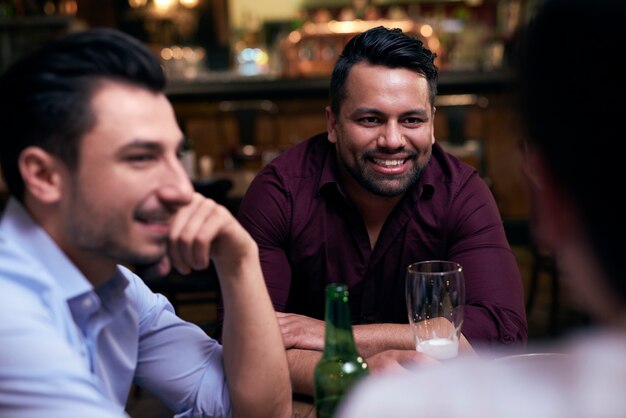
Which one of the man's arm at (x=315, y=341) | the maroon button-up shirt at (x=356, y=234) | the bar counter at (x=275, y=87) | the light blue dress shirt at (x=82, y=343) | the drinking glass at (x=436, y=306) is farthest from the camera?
the bar counter at (x=275, y=87)

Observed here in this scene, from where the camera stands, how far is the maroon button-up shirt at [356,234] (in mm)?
1915

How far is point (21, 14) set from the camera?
757 cm

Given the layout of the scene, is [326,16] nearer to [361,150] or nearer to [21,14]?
[21,14]

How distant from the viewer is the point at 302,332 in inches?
62.5

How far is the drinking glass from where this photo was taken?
1323 millimetres

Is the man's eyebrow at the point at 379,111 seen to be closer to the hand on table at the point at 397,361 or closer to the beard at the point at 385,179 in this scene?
the beard at the point at 385,179

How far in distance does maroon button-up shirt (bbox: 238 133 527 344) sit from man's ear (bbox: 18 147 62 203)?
2.95 ft

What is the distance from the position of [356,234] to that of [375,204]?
4.0 inches

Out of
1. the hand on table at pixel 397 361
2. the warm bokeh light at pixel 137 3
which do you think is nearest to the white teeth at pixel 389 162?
the hand on table at pixel 397 361

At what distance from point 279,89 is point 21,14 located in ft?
10.0

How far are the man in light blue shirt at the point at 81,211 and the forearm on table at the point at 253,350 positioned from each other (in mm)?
121

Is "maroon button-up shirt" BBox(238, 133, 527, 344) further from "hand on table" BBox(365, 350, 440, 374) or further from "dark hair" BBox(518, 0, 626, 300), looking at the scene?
"dark hair" BBox(518, 0, 626, 300)

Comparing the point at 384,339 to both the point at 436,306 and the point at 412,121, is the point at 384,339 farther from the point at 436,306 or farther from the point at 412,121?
the point at 412,121

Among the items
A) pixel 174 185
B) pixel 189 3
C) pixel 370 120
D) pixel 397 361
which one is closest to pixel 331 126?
pixel 370 120
